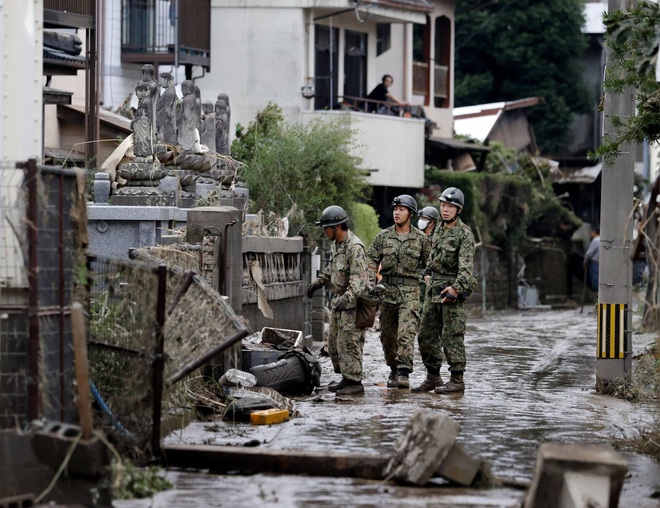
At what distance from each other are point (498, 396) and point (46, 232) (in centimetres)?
663

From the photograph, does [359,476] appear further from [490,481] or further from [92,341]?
[92,341]

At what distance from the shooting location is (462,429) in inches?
436

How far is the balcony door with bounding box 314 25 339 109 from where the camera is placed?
3209 cm

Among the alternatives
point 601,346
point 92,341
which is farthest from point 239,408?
point 601,346

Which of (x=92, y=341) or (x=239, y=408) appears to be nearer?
(x=92, y=341)

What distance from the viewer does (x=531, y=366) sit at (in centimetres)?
1734

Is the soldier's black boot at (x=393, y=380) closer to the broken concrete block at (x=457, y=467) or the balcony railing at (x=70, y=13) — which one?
the broken concrete block at (x=457, y=467)

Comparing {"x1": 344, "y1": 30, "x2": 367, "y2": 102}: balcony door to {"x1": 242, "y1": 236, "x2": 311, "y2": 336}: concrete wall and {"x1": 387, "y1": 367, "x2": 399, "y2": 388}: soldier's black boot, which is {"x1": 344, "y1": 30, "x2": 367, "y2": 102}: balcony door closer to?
{"x1": 242, "y1": 236, "x2": 311, "y2": 336}: concrete wall

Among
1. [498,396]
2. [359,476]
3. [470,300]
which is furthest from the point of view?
[470,300]

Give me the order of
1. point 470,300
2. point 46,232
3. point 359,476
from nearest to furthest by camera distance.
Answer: point 46,232 < point 359,476 < point 470,300

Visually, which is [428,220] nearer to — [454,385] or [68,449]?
[454,385]

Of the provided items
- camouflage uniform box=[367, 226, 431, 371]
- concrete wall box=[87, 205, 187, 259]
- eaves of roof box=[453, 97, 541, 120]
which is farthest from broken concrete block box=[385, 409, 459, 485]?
eaves of roof box=[453, 97, 541, 120]

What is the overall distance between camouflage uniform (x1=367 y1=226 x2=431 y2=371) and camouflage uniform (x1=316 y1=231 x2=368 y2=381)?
50 centimetres

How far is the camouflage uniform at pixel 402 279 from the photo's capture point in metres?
14.1
